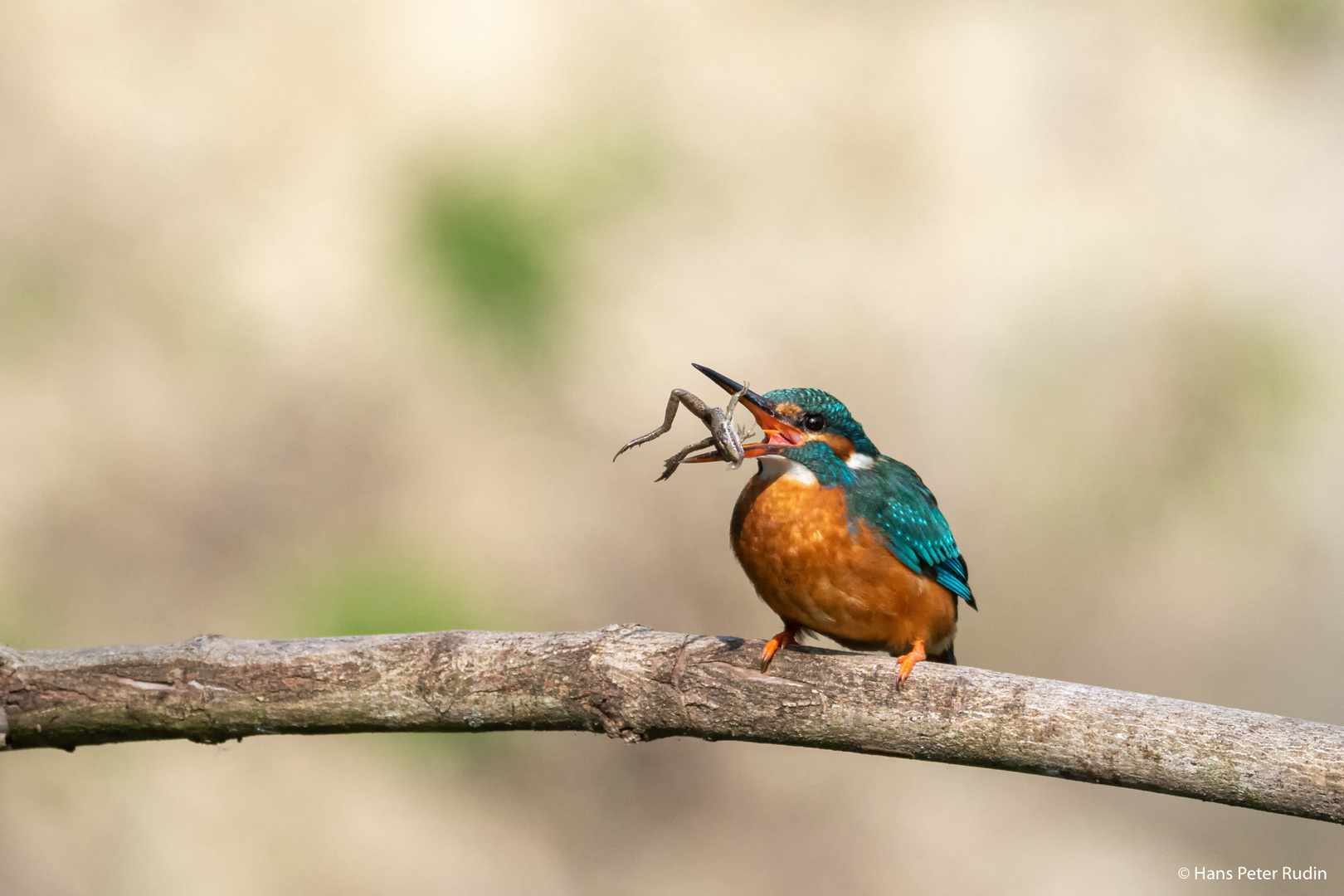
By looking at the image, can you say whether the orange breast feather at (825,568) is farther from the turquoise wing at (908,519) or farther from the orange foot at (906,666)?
the orange foot at (906,666)

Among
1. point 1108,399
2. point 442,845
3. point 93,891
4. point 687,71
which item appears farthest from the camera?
point 687,71

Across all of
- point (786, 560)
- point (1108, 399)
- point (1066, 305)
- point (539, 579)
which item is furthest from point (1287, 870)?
point (786, 560)

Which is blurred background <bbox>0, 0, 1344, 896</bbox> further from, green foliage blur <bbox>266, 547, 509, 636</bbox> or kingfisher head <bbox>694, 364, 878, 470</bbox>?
kingfisher head <bbox>694, 364, 878, 470</bbox>

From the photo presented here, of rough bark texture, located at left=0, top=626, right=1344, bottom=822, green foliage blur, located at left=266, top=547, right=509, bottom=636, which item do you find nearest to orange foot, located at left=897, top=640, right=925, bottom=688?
rough bark texture, located at left=0, top=626, right=1344, bottom=822

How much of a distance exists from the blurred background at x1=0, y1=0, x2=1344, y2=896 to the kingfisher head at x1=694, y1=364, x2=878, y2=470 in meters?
2.73

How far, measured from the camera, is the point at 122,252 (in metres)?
5.49

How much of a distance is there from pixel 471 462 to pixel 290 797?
170 centimetres

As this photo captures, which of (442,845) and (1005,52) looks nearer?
(442,845)

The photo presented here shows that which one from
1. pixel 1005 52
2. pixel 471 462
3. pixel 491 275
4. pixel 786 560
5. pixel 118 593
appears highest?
pixel 1005 52

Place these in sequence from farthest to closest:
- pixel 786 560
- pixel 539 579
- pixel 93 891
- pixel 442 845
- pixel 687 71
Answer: pixel 687 71 < pixel 539 579 < pixel 442 845 < pixel 93 891 < pixel 786 560

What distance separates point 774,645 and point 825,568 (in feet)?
0.93

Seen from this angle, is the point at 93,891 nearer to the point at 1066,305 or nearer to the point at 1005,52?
the point at 1066,305

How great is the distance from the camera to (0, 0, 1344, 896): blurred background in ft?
16.5

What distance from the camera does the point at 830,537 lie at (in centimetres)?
247
